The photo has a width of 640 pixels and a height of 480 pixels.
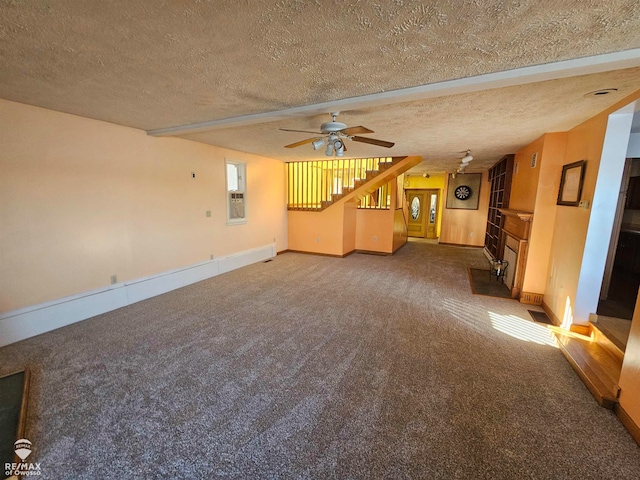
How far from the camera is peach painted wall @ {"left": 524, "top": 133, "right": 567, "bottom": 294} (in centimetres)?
362

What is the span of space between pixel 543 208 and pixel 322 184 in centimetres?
468

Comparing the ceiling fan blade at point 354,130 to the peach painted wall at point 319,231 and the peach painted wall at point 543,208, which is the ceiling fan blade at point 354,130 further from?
the peach painted wall at point 319,231

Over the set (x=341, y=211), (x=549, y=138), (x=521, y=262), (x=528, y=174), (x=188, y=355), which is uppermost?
(x=549, y=138)

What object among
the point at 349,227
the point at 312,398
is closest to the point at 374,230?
the point at 349,227

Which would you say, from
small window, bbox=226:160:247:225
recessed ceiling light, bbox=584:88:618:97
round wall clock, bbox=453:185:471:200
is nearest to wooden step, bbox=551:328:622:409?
recessed ceiling light, bbox=584:88:618:97

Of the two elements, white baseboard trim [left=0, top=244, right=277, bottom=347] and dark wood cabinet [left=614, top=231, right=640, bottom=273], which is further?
dark wood cabinet [left=614, top=231, right=640, bottom=273]

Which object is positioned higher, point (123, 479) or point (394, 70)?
point (394, 70)

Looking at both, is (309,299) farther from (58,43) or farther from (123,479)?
(58,43)

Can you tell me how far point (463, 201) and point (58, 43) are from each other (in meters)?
9.22

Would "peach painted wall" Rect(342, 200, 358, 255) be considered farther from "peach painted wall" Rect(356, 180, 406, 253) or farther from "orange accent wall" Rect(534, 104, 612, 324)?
"orange accent wall" Rect(534, 104, 612, 324)

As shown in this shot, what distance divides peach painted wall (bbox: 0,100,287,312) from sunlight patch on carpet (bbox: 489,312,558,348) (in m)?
4.72

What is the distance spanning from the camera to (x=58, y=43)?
1646mm

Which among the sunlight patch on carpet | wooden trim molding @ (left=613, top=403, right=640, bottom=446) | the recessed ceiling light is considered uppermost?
the recessed ceiling light

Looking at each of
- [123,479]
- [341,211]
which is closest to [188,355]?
[123,479]
